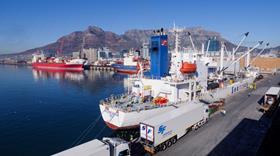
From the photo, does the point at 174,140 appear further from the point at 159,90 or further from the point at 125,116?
the point at 159,90

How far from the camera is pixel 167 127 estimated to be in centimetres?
1900

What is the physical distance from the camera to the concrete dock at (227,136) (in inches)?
725

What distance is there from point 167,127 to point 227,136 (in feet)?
25.4

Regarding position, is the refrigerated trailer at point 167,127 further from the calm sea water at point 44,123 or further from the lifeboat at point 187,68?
the calm sea water at point 44,123

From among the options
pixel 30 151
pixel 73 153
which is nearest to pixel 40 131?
pixel 30 151

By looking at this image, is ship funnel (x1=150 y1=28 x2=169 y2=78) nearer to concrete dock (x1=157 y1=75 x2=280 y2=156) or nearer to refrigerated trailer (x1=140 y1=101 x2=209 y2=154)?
refrigerated trailer (x1=140 y1=101 x2=209 y2=154)

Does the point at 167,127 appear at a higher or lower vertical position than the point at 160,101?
lower

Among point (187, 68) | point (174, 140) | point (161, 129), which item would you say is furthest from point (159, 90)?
point (161, 129)

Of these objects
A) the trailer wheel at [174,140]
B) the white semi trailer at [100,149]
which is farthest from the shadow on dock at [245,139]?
the white semi trailer at [100,149]

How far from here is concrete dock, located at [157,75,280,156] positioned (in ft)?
60.4

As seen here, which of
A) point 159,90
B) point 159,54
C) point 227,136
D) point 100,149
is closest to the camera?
point 100,149

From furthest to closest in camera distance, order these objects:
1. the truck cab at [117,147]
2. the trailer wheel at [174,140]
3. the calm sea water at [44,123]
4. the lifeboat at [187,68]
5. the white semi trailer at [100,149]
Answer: the lifeboat at [187,68] → the calm sea water at [44,123] → the trailer wheel at [174,140] → the truck cab at [117,147] → the white semi trailer at [100,149]

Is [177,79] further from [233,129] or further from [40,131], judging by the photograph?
[40,131]

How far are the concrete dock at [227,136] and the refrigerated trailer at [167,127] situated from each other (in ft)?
2.27
